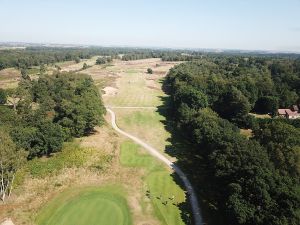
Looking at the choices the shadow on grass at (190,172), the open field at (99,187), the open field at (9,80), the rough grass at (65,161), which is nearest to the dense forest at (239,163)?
the shadow on grass at (190,172)

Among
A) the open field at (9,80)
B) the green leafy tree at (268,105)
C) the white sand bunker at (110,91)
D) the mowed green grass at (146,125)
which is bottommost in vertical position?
the open field at (9,80)

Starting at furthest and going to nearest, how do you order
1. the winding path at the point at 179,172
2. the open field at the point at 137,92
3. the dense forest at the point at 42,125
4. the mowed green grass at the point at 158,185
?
the open field at the point at 137,92
the dense forest at the point at 42,125
the winding path at the point at 179,172
the mowed green grass at the point at 158,185

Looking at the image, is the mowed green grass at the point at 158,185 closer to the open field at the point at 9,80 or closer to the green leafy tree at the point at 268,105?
the green leafy tree at the point at 268,105

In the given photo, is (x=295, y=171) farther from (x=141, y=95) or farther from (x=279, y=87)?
(x=141, y=95)

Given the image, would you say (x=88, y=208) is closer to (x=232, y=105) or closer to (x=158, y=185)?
(x=158, y=185)

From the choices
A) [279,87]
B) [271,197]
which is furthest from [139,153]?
[279,87]
